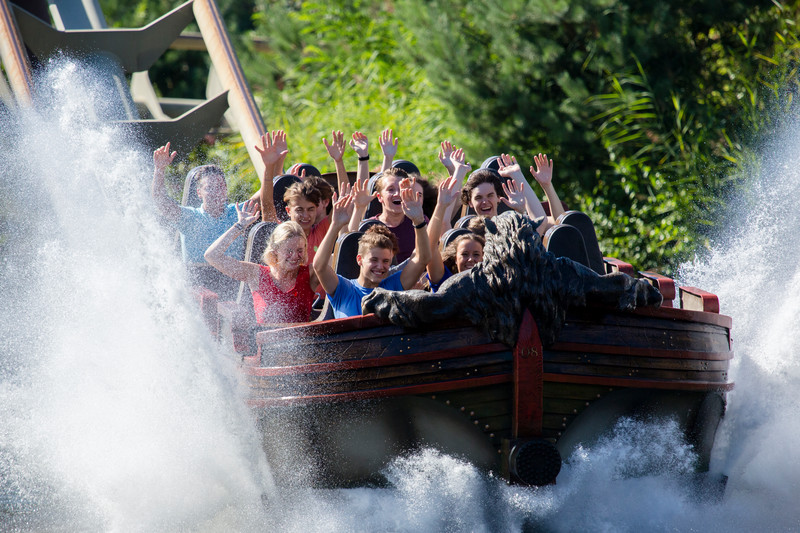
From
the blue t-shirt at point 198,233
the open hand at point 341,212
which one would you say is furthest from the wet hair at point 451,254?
the blue t-shirt at point 198,233

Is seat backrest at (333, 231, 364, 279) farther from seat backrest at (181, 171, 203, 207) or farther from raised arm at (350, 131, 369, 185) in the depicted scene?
seat backrest at (181, 171, 203, 207)

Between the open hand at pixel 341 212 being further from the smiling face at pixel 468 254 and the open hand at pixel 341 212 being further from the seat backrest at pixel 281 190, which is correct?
the seat backrest at pixel 281 190

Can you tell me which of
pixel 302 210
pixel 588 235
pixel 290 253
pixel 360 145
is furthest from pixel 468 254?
pixel 360 145

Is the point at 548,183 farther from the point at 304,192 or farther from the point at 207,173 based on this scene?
the point at 207,173

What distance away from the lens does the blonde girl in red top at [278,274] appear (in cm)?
431

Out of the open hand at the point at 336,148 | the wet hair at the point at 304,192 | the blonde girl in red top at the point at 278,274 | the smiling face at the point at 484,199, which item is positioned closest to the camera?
the blonde girl in red top at the point at 278,274

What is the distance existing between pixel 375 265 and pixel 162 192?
1769 millimetres

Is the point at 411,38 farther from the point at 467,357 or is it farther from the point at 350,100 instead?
the point at 467,357

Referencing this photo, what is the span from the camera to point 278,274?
4352 millimetres

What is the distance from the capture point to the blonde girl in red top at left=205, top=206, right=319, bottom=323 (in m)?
4.31

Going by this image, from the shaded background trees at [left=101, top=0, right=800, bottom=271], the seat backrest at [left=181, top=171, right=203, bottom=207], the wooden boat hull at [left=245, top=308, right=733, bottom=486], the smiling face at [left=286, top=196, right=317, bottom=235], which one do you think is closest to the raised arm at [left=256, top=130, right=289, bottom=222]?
the smiling face at [left=286, top=196, right=317, bottom=235]

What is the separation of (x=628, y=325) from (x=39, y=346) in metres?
3.94

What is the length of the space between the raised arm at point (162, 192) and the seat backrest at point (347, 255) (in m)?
1.21

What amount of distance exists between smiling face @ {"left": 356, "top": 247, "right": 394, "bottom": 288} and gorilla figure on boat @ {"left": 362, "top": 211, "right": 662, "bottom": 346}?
409 mm
